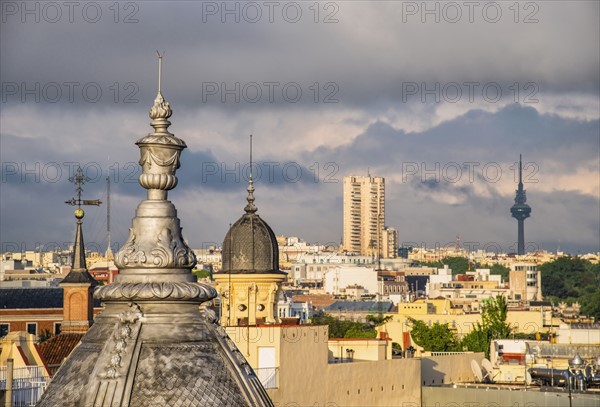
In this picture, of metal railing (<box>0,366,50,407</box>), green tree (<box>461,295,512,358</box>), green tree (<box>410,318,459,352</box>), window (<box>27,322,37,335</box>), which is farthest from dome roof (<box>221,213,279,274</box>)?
window (<box>27,322,37,335</box>)

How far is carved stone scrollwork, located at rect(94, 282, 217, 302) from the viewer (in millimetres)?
8258

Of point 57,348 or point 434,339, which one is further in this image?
point 434,339

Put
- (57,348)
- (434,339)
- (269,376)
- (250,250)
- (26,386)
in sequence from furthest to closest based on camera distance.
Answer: (434,339) → (57,348) → (250,250) → (269,376) → (26,386)

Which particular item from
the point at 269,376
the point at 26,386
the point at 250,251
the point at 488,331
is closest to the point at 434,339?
the point at 488,331

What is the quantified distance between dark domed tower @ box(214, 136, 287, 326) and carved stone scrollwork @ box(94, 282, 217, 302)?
3095cm

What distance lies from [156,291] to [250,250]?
32139 mm

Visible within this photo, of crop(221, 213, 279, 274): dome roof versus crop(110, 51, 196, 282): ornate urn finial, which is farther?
crop(221, 213, 279, 274): dome roof

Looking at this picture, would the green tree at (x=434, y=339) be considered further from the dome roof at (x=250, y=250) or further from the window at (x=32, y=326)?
the dome roof at (x=250, y=250)

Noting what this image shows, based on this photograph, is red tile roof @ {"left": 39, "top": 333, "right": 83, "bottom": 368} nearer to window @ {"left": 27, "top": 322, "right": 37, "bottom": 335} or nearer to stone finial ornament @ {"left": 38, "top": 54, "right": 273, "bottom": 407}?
stone finial ornament @ {"left": 38, "top": 54, "right": 273, "bottom": 407}

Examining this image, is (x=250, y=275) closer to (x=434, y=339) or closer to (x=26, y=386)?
(x=26, y=386)

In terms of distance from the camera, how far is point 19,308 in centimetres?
9975

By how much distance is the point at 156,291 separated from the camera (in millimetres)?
8250

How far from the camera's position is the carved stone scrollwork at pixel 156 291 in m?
8.26

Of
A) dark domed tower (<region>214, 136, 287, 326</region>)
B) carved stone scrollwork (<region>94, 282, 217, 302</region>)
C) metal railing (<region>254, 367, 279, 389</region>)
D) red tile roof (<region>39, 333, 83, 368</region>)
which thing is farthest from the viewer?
red tile roof (<region>39, 333, 83, 368</region>)
